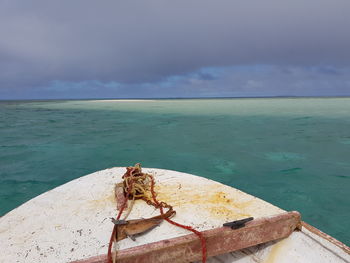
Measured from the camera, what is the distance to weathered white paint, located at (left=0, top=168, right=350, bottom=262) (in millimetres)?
2053

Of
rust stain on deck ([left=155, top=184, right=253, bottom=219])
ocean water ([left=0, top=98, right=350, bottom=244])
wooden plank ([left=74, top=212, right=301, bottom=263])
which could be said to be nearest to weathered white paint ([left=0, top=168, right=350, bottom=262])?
rust stain on deck ([left=155, top=184, right=253, bottom=219])

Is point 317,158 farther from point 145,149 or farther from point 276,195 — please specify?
point 145,149

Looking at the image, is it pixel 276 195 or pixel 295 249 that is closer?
pixel 295 249

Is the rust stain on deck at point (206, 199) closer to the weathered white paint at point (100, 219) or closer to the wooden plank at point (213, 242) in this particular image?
the weathered white paint at point (100, 219)

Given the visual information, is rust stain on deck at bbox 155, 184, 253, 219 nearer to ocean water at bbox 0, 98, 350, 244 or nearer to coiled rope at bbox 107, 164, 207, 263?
coiled rope at bbox 107, 164, 207, 263

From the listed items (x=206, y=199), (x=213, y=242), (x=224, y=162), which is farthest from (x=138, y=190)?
(x=224, y=162)

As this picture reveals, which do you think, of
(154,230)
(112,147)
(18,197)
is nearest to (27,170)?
(18,197)

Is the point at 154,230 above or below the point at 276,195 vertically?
above

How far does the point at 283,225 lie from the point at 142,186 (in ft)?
6.22

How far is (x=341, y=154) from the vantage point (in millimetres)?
8891

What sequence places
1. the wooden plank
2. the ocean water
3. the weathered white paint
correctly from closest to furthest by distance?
the wooden plank → the weathered white paint → the ocean water

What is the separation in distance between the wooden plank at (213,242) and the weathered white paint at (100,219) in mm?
208

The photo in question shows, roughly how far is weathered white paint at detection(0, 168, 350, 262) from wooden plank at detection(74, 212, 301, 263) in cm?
21

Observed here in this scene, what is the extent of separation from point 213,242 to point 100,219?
1.41 m
